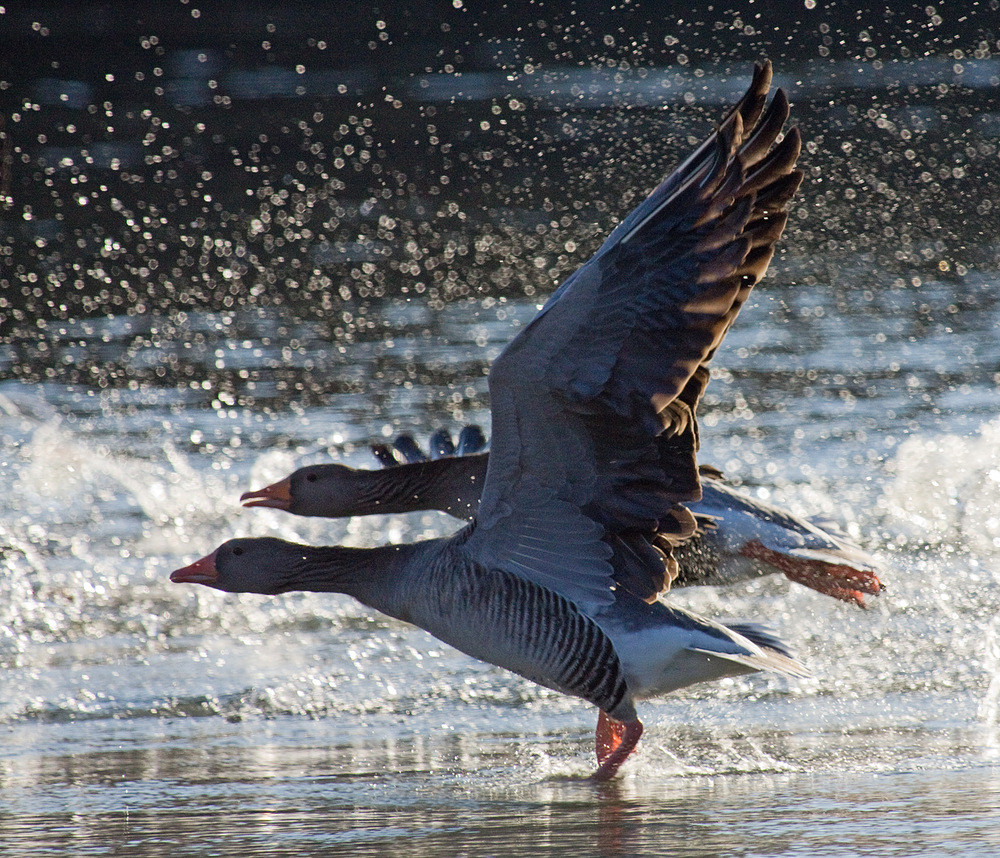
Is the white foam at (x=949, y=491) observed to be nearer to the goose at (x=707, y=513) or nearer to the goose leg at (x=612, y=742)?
the goose at (x=707, y=513)

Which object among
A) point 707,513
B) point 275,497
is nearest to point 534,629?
point 707,513

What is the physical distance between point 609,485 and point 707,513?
169 cm

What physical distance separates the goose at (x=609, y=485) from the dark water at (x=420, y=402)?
1.20ft

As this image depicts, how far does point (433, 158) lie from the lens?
1722cm

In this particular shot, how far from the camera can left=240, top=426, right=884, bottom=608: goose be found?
275 inches

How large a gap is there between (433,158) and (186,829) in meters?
13.2

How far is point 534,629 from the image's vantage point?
5621 millimetres

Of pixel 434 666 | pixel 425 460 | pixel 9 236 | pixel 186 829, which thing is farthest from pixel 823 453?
pixel 9 236

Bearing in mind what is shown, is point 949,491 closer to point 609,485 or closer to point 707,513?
point 707,513

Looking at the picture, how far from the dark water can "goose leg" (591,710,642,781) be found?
103 mm

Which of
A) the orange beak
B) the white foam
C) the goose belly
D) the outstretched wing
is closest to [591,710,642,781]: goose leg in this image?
the goose belly

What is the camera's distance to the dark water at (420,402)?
5.10 m

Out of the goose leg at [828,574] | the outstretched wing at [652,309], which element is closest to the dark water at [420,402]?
the goose leg at [828,574]

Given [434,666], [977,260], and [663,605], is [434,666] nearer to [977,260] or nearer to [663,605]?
[663,605]
